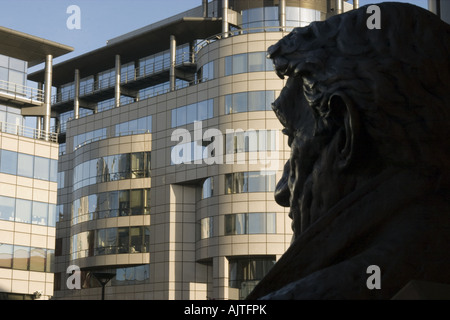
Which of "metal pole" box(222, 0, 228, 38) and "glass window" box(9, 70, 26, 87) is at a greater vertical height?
"metal pole" box(222, 0, 228, 38)

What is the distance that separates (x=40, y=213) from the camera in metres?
42.5

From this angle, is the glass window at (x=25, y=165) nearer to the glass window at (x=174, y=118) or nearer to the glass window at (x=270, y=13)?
the glass window at (x=174, y=118)

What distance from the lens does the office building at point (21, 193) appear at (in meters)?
40.5

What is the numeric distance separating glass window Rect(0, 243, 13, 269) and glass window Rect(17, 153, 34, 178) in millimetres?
3953

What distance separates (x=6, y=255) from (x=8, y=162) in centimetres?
490

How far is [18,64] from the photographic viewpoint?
46.3 metres

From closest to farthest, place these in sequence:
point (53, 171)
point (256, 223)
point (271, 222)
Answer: point (271, 222), point (256, 223), point (53, 171)

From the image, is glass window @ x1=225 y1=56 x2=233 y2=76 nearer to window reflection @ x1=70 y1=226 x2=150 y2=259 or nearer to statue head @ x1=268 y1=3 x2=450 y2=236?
window reflection @ x1=70 y1=226 x2=150 y2=259

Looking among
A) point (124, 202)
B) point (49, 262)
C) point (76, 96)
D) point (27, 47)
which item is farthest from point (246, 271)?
point (76, 96)

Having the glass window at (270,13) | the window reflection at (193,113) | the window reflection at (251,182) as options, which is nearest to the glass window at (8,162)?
the window reflection at (193,113)

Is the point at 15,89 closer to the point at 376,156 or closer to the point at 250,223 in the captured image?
the point at 250,223

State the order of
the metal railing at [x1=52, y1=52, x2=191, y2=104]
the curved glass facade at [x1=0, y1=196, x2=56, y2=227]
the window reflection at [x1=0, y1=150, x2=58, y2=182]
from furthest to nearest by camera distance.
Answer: the metal railing at [x1=52, y1=52, x2=191, y2=104]
the window reflection at [x1=0, y1=150, x2=58, y2=182]
the curved glass facade at [x1=0, y1=196, x2=56, y2=227]

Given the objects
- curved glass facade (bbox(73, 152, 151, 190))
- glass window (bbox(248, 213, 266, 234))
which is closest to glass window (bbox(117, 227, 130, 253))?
curved glass facade (bbox(73, 152, 151, 190))

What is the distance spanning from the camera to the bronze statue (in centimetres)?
220
